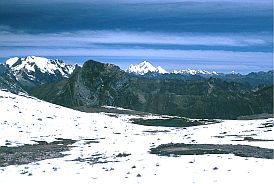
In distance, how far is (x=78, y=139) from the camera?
61438 millimetres

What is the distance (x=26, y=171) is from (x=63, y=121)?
45830 mm

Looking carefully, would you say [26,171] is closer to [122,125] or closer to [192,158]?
[192,158]

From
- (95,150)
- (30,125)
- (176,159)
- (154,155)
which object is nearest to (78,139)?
(30,125)

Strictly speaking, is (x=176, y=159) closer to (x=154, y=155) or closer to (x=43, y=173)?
(x=154, y=155)

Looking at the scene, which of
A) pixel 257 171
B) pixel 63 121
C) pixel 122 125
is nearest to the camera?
pixel 257 171

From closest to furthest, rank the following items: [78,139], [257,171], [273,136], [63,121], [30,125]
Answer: [257,171], [273,136], [78,139], [30,125], [63,121]

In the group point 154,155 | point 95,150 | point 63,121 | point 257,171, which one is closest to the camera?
point 257,171

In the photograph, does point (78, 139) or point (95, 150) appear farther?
point (78, 139)

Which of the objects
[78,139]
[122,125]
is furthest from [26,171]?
[122,125]

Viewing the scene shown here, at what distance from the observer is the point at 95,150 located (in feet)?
152

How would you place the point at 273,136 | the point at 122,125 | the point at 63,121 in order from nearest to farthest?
1. the point at 273,136
2. the point at 63,121
3. the point at 122,125

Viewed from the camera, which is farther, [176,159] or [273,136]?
[273,136]

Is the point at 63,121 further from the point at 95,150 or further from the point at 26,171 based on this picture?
the point at 26,171

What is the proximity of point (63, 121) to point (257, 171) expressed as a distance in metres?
51.9
